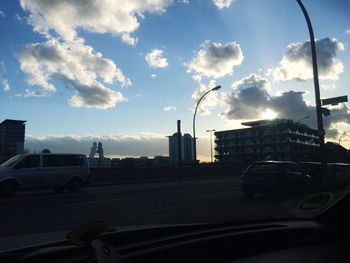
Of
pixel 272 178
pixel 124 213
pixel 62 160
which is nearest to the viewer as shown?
pixel 124 213

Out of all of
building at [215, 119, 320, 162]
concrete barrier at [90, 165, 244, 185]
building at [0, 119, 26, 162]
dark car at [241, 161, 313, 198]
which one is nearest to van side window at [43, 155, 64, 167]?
dark car at [241, 161, 313, 198]

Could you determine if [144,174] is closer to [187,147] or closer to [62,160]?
[62,160]

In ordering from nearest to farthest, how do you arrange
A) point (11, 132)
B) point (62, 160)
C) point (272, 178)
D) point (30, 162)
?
1. point (272, 178)
2. point (30, 162)
3. point (62, 160)
4. point (11, 132)

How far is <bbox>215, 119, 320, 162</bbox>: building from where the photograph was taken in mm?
100375

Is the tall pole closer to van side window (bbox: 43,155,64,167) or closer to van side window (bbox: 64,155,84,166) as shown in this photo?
van side window (bbox: 64,155,84,166)

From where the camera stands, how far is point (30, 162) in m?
21.7

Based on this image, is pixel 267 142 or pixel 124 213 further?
pixel 267 142

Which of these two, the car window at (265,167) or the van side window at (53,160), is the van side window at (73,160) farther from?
the car window at (265,167)

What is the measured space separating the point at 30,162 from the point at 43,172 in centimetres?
74

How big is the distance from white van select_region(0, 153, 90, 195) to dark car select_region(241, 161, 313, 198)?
8984 millimetres

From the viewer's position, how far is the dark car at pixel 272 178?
17.0 metres

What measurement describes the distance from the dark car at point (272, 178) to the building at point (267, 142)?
77.0m

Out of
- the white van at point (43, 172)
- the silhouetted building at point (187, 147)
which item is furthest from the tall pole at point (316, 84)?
the silhouetted building at point (187, 147)

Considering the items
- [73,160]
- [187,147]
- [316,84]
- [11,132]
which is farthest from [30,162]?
[187,147]
